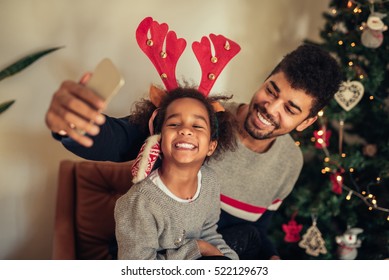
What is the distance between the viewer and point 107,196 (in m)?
1.30

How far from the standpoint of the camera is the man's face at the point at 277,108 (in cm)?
106

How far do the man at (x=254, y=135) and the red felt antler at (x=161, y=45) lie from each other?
0.49 feet

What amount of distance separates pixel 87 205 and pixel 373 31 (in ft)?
3.51

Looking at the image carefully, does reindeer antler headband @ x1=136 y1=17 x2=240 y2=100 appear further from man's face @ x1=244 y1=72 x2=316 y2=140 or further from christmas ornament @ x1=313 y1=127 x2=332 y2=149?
christmas ornament @ x1=313 y1=127 x2=332 y2=149

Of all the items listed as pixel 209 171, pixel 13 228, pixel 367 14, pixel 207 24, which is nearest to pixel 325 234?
pixel 209 171

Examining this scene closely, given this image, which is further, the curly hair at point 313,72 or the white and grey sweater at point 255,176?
the white and grey sweater at point 255,176

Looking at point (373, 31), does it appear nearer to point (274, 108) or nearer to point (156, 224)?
point (274, 108)

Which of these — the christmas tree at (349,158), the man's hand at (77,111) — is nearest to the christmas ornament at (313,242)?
the christmas tree at (349,158)

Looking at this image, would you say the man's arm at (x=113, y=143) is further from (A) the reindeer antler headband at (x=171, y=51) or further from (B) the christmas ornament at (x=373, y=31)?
(B) the christmas ornament at (x=373, y=31)

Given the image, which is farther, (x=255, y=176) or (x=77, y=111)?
(x=255, y=176)

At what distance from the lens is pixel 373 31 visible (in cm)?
125

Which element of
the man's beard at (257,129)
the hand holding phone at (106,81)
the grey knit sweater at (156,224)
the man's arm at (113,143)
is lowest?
the grey knit sweater at (156,224)

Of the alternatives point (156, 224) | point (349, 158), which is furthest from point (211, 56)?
point (349, 158)

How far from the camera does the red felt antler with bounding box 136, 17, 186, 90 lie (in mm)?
938
